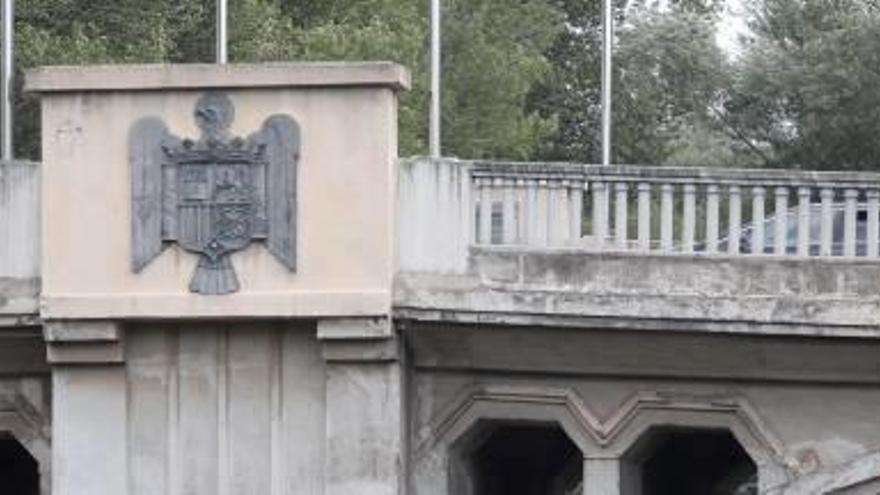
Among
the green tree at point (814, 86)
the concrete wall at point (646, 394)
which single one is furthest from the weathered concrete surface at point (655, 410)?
the green tree at point (814, 86)

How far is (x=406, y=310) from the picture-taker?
17.9 m

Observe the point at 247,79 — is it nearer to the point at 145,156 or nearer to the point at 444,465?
the point at 145,156

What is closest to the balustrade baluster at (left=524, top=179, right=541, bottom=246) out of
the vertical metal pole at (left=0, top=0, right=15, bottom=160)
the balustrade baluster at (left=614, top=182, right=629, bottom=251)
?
the balustrade baluster at (left=614, top=182, right=629, bottom=251)

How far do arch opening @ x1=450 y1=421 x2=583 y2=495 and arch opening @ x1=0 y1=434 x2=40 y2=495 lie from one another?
12.9ft

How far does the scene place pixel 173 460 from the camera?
18250mm

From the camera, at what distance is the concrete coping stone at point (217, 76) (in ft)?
58.1

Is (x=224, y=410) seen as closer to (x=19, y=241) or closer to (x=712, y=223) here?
(x=19, y=241)

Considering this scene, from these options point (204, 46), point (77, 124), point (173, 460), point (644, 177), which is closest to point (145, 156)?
point (77, 124)

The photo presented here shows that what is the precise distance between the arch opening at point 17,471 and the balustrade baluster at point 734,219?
7.42 metres

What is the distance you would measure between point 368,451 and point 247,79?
2639 mm

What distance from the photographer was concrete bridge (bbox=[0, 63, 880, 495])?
1748 centimetres

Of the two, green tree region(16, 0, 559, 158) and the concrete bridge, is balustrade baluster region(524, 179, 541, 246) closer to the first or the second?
the concrete bridge

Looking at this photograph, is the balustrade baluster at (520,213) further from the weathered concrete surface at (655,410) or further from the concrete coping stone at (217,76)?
the concrete coping stone at (217,76)

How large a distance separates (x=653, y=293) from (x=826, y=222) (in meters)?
1.22
